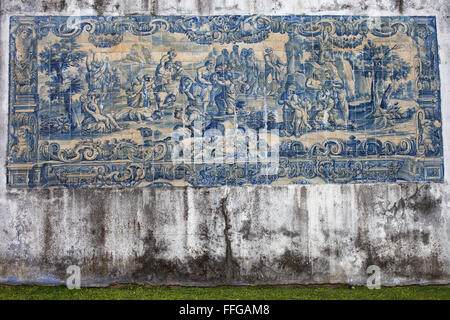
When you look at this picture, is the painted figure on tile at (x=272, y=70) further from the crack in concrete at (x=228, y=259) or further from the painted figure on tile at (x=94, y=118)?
the painted figure on tile at (x=94, y=118)

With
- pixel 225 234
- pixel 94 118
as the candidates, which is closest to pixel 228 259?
pixel 225 234

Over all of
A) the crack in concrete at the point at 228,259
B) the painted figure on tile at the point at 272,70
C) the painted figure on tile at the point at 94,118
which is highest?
the painted figure on tile at the point at 272,70

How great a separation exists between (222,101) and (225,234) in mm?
1902

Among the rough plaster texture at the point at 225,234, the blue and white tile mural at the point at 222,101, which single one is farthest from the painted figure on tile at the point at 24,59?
the rough plaster texture at the point at 225,234

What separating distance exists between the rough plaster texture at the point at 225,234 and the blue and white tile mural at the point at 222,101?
0.21 metres

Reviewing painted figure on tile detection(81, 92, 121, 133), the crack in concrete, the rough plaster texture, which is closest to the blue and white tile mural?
painted figure on tile detection(81, 92, 121, 133)

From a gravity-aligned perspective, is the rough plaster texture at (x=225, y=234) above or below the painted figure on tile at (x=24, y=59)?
below

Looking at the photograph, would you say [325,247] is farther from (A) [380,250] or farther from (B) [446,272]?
(B) [446,272]

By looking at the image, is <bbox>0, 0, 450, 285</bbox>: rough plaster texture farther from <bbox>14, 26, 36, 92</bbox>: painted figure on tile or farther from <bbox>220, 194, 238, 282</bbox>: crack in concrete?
<bbox>14, 26, 36, 92</bbox>: painted figure on tile

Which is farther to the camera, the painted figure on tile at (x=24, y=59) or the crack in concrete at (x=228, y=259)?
the painted figure on tile at (x=24, y=59)

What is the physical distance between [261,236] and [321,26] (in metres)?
3.18

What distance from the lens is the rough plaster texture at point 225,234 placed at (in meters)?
6.12

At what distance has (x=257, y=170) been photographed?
6211mm

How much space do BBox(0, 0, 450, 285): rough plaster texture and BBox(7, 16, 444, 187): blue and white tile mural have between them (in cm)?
21
